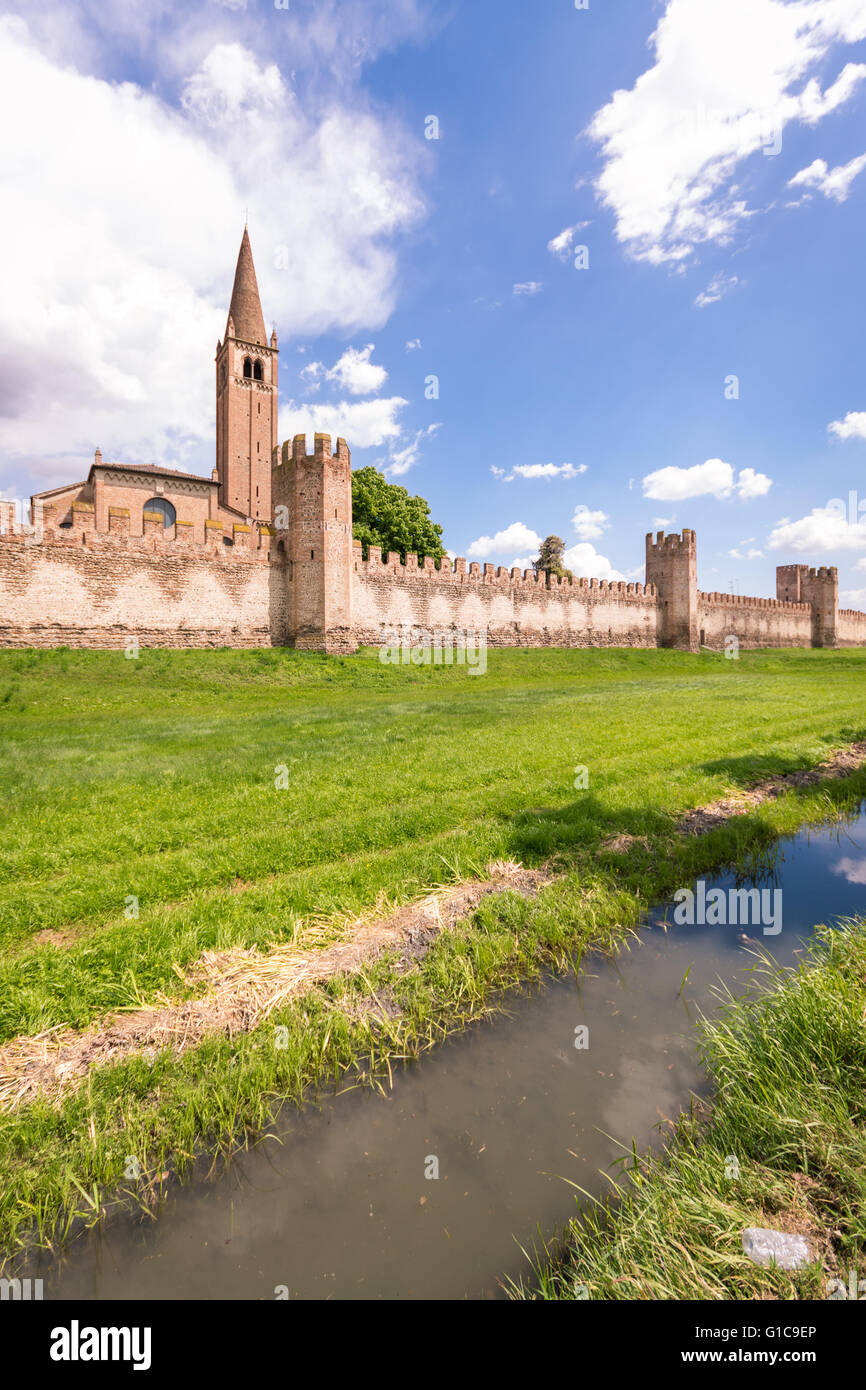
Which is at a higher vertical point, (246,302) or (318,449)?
(246,302)

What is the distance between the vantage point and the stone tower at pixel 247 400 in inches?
2159

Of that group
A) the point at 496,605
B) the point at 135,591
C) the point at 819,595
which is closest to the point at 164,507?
the point at 135,591

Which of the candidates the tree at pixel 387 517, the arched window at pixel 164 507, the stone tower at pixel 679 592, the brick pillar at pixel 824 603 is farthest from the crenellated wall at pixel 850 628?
the arched window at pixel 164 507

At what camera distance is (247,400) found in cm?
5600

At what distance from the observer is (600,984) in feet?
13.0

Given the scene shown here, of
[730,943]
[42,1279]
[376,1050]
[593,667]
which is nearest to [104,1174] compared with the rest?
[42,1279]

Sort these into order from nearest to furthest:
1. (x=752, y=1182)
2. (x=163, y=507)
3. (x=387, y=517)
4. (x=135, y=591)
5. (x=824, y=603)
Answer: (x=752, y=1182), (x=135, y=591), (x=387, y=517), (x=163, y=507), (x=824, y=603)

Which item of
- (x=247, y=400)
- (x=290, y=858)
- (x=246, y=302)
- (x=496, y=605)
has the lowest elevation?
(x=290, y=858)

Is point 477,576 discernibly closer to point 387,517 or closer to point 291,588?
point 291,588

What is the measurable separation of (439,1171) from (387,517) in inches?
1795

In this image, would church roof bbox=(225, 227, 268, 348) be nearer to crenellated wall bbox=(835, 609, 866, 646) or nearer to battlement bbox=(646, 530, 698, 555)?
battlement bbox=(646, 530, 698, 555)

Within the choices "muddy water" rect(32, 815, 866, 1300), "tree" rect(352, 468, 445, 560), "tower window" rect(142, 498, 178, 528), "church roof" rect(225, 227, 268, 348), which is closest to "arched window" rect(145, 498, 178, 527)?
"tower window" rect(142, 498, 178, 528)

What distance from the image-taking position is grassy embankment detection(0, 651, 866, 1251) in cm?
288

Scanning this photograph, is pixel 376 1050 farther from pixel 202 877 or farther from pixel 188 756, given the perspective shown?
pixel 188 756
